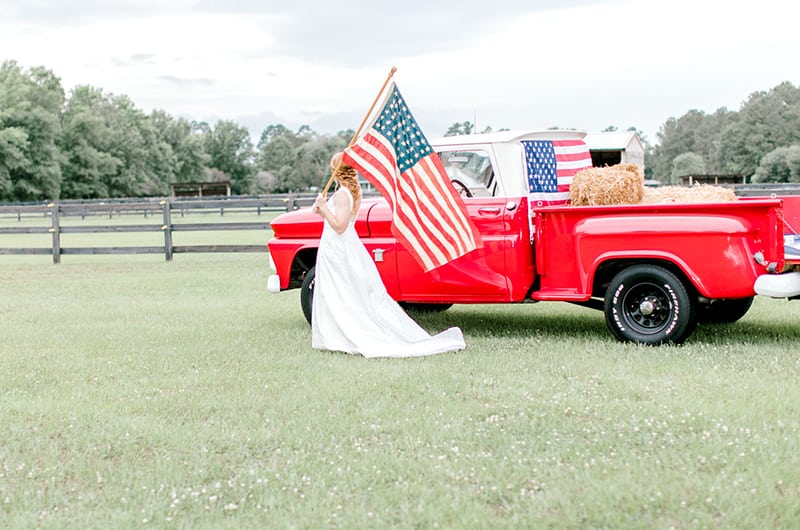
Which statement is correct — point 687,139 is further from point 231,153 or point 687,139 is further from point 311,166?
point 231,153

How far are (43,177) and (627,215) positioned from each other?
8143 centimetres

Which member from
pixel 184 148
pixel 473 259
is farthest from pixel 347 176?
pixel 184 148

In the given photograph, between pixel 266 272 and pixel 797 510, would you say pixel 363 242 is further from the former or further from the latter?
pixel 266 272

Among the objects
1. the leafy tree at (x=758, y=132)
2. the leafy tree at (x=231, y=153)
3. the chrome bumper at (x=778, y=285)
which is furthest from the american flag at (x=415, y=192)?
the leafy tree at (x=231, y=153)

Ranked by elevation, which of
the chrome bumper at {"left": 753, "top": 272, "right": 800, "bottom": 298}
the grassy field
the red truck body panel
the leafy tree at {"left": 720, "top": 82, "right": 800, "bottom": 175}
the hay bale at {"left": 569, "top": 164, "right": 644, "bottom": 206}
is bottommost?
the grassy field

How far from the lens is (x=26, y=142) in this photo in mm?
79562

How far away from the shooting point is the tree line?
3260 inches

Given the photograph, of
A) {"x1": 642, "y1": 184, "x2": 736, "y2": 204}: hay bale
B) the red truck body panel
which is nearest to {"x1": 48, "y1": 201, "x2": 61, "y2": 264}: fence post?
the red truck body panel

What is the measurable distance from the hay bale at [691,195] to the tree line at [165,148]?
4700 centimetres

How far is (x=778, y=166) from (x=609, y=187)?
3356 inches

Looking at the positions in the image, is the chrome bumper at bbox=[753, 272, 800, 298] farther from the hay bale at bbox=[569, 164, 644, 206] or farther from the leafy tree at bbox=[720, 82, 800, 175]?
the leafy tree at bbox=[720, 82, 800, 175]

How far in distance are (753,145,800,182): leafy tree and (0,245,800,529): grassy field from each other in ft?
262

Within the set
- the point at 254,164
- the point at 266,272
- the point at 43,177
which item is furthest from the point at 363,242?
the point at 254,164

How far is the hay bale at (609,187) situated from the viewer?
8359 mm
